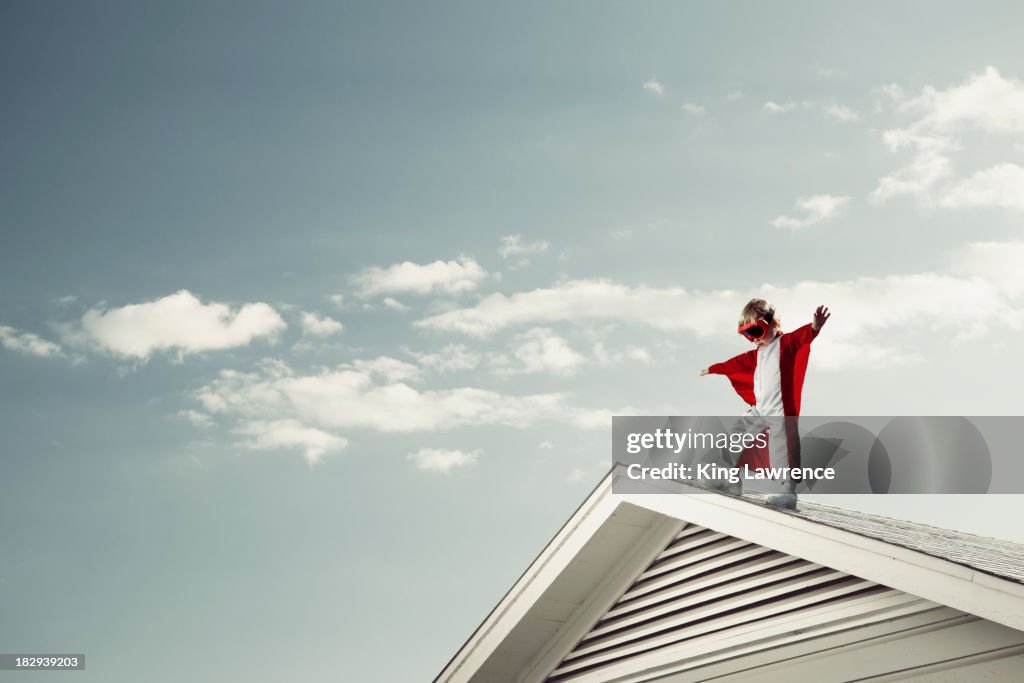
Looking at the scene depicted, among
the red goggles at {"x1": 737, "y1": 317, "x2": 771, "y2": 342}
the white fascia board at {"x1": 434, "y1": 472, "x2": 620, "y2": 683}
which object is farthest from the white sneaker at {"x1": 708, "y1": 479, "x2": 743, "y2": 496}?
the red goggles at {"x1": 737, "y1": 317, "x2": 771, "y2": 342}

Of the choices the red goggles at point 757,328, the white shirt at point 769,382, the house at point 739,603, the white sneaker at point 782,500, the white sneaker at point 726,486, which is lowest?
the house at point 739,603

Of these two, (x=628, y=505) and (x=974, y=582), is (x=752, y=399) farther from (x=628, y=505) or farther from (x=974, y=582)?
(x=974, y=582)

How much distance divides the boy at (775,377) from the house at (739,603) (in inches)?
14.7

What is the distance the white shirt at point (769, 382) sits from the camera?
6.32 m

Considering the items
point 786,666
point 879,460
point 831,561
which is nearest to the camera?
point 831,561

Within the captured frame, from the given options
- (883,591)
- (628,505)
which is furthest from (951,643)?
(628,505)

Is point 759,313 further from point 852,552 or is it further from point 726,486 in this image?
point 852,552

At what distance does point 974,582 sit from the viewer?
4.09 m

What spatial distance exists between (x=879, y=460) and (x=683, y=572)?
2526 millimetres

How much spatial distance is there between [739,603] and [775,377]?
1.62 m

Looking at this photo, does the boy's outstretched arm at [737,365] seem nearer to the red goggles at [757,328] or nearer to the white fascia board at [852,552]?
the red goggles at [757,328]

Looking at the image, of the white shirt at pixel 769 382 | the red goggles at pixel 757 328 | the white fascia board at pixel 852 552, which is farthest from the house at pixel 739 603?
the red goggles at pixel 757 328

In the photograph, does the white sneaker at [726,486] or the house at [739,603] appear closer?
the house at [739,603]

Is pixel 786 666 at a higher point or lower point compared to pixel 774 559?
lower
